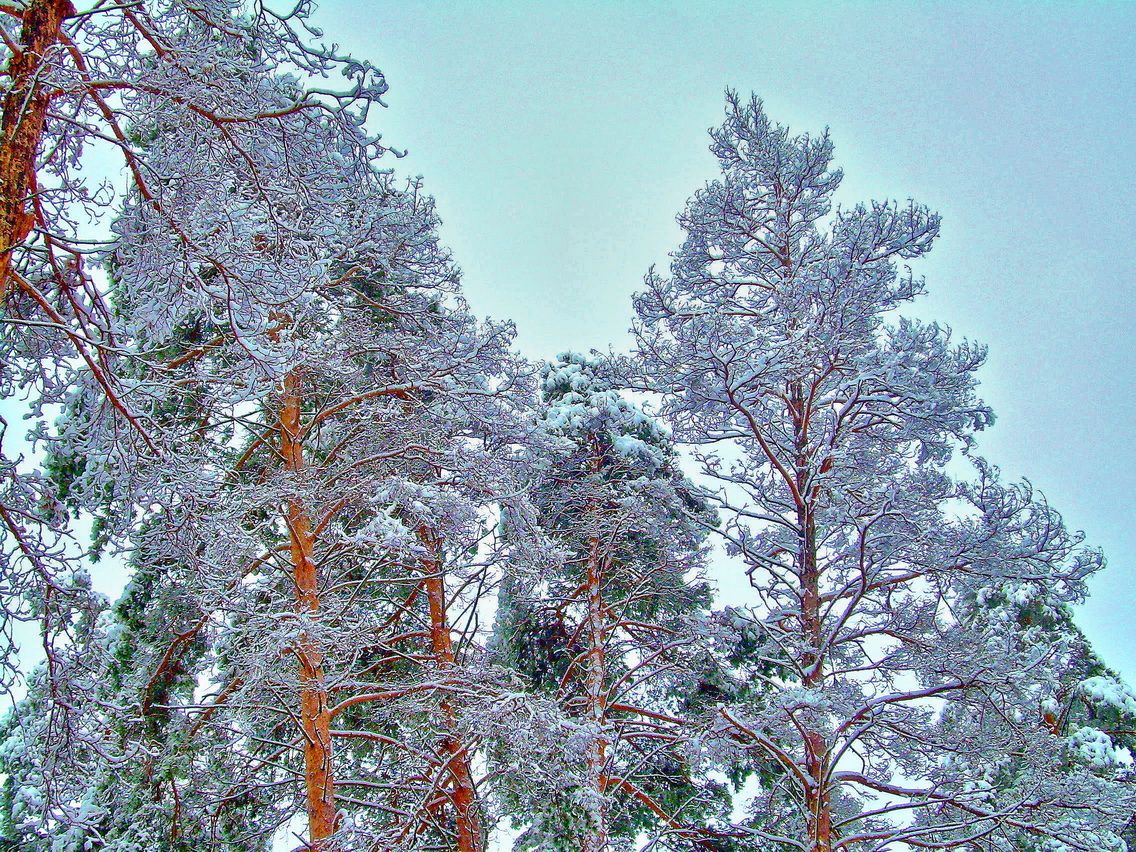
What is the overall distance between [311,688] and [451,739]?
243 centimetres

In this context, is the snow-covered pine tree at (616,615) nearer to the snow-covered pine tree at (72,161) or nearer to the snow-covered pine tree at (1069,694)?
the snow-covered pine tree at (1069,694)

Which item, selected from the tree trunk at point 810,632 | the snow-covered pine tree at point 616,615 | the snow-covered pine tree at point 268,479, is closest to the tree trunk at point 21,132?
the snow-covered pine tree at point 268,479

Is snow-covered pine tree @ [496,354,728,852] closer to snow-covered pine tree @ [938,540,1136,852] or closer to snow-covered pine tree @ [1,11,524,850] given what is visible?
snow-covered pine tree @ [1,11,524,850]

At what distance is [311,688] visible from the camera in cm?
635

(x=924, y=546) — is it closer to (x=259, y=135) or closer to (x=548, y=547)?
(x=548, y=547)

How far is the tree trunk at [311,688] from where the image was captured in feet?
20.7

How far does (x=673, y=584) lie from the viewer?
35.1ft

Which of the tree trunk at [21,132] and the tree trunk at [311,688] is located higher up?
the tree trunk at [21,132]

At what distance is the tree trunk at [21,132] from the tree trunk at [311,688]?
10.5 feet

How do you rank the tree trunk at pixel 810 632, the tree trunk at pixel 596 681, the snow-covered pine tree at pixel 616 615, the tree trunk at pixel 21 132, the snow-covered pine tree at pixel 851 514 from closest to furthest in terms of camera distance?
the tree trunk at pixel 21 132, the tree trunk at pixel 810 632, the snow-covered pine tree at pixel 851 514, the tree trunk at pixel 596 681, the snow-covered pine tree at pixel 616 615

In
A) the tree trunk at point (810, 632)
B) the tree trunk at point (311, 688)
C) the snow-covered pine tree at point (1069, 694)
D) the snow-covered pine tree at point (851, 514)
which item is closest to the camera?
the tree trunk at point (311, 688)

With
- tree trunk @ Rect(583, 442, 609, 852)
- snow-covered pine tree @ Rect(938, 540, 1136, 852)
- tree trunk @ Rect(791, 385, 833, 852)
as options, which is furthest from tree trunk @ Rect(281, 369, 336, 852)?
snow-covered pine tree @ Rect(938, 540, 1136, 852)

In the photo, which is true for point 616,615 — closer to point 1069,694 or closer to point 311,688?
point 311,688

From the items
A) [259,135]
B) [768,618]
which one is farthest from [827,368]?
[259,135]
